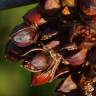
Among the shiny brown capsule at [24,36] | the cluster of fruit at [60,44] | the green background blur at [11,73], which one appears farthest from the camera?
the green background blur at [11,73]

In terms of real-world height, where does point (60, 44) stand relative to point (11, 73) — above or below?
above

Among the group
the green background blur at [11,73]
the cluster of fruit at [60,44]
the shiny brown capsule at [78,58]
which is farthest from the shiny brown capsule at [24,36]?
the green background blur at [11,73]

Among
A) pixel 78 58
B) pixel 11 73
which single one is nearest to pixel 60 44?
pixel 78 58

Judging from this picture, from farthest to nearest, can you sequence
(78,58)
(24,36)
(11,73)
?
(11,73) < (24,36) < (78,58)

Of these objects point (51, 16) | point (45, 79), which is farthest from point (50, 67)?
point (51, 16)

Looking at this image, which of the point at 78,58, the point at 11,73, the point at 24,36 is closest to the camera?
the point at 78,58

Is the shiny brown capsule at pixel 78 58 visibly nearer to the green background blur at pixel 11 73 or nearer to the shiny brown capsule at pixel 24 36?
the shiny brown capsule at pixel 24 36

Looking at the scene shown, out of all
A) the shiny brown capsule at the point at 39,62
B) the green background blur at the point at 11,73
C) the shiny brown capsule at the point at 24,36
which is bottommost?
the green background blur at the point at 11,73

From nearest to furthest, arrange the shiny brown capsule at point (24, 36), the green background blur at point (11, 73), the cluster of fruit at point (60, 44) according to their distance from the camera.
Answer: the cluster of fruit at point (60, 44) → the shiny brown capsule at point (24, 36) → the green background blur at point (11, 73)

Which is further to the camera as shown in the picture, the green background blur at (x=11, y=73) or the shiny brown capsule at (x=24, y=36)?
the green background blur at (x=11, y=73)

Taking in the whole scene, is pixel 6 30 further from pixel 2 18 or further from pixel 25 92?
pixel 25 92

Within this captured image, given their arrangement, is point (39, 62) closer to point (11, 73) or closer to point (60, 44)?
point (60, 44)
